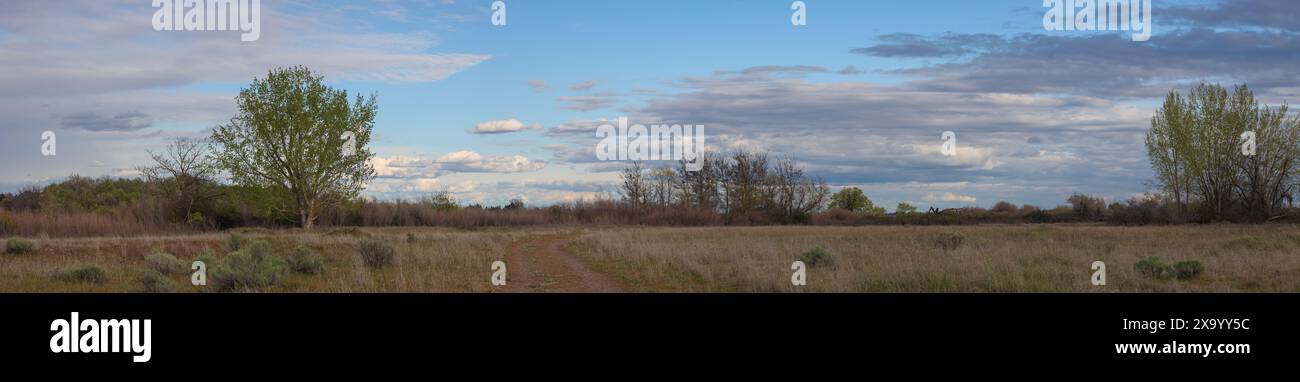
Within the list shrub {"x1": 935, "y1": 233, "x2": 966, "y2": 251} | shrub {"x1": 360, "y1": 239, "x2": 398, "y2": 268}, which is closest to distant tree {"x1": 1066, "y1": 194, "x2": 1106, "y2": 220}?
shrub {"x1": 935, "y1": 233, "x2": 966, "y2": 251}

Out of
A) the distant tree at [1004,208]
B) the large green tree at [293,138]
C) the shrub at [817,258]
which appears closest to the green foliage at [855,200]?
the distant tree at [1004,208]

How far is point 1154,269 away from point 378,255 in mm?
16258

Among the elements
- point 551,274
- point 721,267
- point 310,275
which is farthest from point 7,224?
point 721,267

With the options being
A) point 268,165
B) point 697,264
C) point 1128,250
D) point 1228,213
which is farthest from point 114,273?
point 1228,213

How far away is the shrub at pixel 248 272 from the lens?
16062mm

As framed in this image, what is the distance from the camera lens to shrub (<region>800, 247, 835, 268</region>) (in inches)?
794

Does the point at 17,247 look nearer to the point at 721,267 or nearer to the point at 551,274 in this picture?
the point at 551,274

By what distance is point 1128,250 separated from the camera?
2445cm

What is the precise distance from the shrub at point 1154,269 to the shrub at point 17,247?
86.8ft

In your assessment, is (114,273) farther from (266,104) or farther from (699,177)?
(699,177)

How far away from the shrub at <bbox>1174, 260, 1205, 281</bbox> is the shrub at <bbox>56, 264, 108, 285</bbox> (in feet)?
66.5

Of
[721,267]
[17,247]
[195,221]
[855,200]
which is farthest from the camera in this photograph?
[855,200]

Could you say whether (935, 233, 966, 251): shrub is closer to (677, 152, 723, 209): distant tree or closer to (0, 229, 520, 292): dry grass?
(0, 229, 520, 292): dry grass

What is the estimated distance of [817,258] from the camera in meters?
20.5
